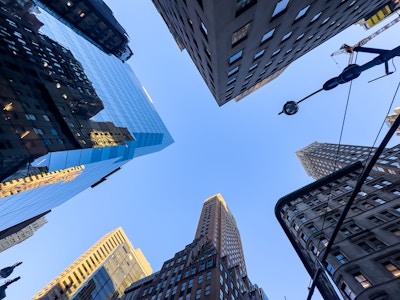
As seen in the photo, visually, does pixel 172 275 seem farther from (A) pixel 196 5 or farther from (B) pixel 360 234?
(A) pixel 196 5

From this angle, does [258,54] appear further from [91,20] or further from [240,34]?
[91,20]

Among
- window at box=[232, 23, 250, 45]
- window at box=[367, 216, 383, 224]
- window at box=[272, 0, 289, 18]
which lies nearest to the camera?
window at box=[272, 0, 289, 18]

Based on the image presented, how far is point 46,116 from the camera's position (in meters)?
32.0

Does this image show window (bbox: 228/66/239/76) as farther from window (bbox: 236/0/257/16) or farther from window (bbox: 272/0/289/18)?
window (bbox: 236/0/257/16)

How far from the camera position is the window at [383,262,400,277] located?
78.2ft

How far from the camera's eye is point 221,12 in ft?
52.6

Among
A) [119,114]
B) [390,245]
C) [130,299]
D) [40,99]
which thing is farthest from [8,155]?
[130,299]

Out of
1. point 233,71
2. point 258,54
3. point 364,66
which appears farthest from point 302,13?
point 364,66

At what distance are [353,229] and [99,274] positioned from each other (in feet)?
321

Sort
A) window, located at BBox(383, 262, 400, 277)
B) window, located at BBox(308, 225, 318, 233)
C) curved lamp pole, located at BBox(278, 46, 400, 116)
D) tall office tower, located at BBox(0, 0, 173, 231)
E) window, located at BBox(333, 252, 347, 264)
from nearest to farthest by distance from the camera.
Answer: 1. curved lamp pole, located at BBox(278, 46, 400, 116)
2. window, located at BBox(383, 262, 400, 277)
3. tall office tower, located at BBox(0, 0, 173, 231)
4. window, located at BBox(333, 252, 347, 264)
5. window, located at BBox(308, 225, 318, 233)

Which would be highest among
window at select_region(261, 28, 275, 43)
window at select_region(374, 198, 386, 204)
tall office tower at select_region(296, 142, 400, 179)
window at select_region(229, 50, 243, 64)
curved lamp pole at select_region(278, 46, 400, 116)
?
window at select_region(229, 50, 243, 64)

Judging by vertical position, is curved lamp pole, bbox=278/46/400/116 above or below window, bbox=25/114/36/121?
below

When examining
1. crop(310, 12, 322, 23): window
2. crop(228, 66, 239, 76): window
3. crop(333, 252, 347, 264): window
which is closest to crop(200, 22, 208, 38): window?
crop(228, 66, 239, 76): window

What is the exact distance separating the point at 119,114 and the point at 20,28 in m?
22.1
